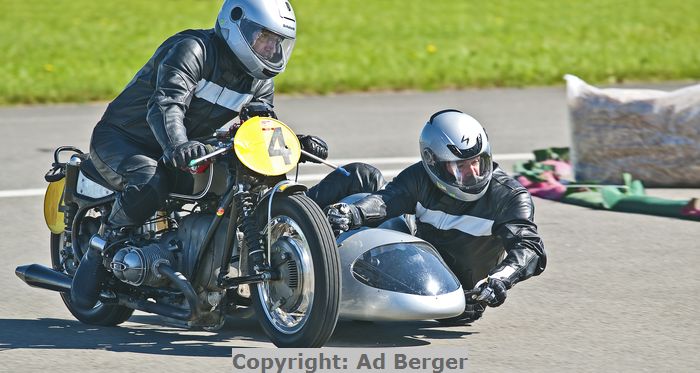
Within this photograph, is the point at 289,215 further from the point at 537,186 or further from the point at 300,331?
the point at 537,186

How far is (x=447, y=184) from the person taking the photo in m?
7.07

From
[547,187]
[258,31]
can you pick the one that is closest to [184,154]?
[258,31]

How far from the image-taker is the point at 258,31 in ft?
22.4

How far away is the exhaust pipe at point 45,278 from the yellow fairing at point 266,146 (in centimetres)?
144

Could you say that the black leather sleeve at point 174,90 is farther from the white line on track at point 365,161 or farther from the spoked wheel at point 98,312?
the white line on track at point 365,161

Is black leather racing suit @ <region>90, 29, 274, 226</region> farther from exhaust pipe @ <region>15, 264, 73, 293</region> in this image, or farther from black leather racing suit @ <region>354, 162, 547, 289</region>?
black leather racing suit @ <region>354, 162, 547, 289</region>

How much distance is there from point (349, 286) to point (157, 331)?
3.46 feet

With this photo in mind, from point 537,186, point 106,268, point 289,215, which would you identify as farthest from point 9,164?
point 289,215

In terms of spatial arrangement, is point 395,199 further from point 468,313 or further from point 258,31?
point 258,31

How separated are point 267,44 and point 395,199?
1.06 m

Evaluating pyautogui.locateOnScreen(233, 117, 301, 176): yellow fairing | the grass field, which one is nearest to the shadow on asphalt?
pyautogui.locateOnScreen(233, 117, 301, 176): yellow fairing

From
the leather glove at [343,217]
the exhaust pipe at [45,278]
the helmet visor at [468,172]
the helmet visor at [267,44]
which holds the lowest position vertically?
the exhaust pipe at [45,278]

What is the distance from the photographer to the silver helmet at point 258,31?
22.4ft

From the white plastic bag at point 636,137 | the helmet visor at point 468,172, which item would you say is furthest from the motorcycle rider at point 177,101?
the white plastic bag at point 636,137
